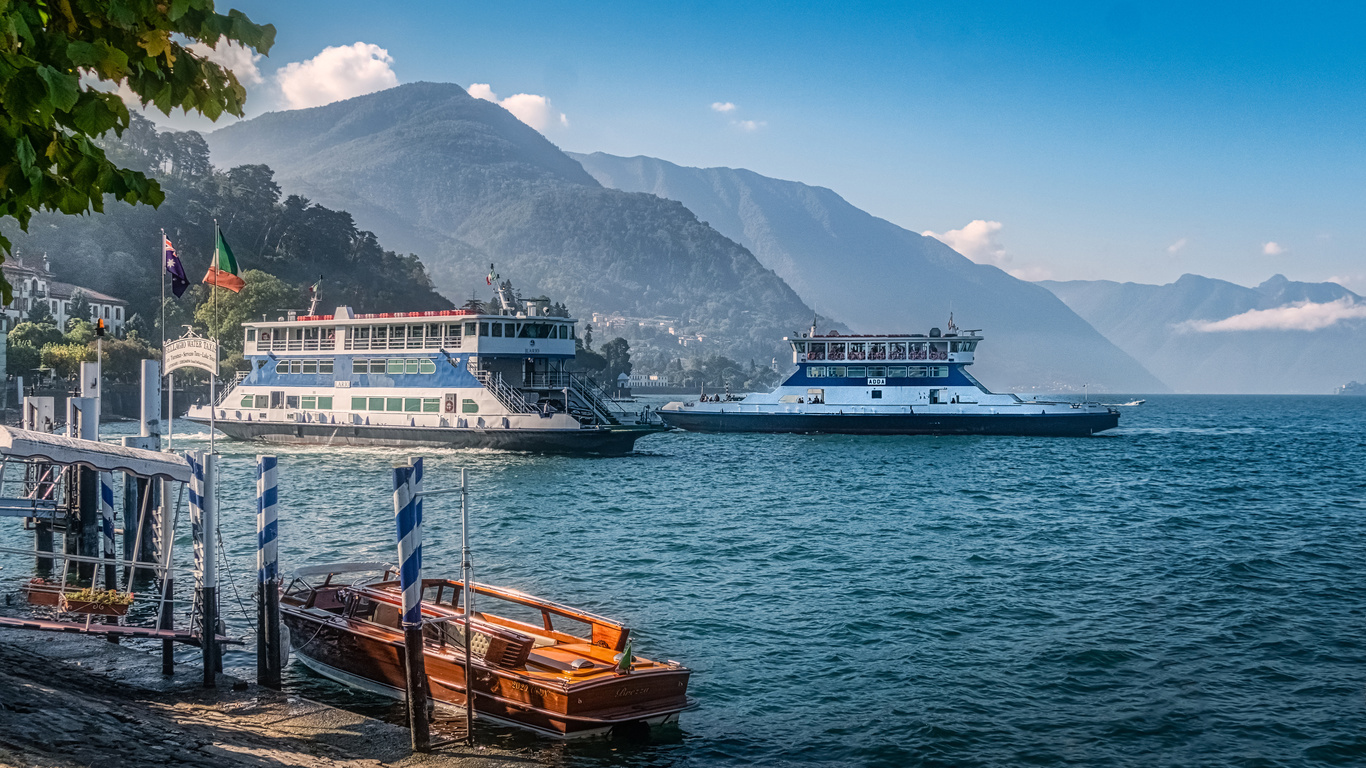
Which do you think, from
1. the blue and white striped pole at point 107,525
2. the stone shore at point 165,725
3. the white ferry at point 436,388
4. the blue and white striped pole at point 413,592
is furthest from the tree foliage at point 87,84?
the white ferry at point 436,388

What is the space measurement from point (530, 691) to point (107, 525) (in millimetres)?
11985

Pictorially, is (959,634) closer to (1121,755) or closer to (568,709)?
(1121,755)

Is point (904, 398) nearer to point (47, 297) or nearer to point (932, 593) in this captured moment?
point (932, 593)

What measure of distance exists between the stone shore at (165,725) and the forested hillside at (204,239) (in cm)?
9536

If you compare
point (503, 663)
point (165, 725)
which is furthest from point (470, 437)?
point (165, 725)

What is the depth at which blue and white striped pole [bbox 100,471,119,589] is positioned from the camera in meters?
19.1

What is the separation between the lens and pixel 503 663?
1279 cm

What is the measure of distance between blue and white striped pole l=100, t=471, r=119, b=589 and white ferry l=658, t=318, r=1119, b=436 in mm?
51763

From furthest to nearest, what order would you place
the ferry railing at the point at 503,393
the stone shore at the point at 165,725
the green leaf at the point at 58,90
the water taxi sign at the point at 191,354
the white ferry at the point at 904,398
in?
the white ferry at the point at 904,398, the ferry railing at the point at 503,393, the water taxi sign at the point at 191,354, the stone shore at the point at 165,725, the green leaf at the point at 58,90

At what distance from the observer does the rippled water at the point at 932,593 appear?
13188 millimetres

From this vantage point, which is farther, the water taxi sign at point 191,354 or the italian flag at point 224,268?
the italian flag at point 224,268

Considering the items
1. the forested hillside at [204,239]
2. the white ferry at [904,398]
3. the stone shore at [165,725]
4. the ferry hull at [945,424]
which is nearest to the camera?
the stone shore at [165,725]

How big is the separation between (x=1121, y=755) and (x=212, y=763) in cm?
1061

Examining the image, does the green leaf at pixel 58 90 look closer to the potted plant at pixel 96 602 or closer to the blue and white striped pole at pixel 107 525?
the potted plant at pixel 96 602
